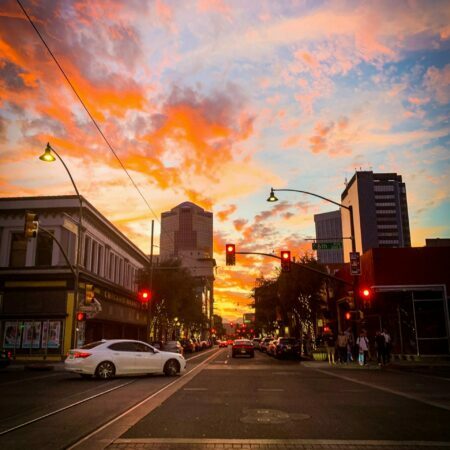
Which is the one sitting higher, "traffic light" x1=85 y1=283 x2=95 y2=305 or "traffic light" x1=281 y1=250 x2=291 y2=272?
"traffic light" x1=281 y1=250 x2=291 y2=272

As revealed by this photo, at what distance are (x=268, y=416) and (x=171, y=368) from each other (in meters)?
10.1

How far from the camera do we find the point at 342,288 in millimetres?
41344

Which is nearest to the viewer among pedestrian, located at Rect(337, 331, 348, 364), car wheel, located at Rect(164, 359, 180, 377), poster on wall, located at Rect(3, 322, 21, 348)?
car wheel, located at Rect(164, 359, 180, 377)

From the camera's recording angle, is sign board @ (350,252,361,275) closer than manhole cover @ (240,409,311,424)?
No

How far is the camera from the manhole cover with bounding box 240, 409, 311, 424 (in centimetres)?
880

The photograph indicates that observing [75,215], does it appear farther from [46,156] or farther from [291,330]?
[291,330]

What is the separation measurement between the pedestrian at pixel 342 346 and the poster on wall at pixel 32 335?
2130 centimetres

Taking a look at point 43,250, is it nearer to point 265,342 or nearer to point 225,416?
point 265,342

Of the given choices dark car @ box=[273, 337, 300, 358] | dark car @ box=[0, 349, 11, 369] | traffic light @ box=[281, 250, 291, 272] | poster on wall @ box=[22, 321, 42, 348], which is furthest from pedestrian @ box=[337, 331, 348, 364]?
poster on wall @ box=[22, 321, 42, 348]

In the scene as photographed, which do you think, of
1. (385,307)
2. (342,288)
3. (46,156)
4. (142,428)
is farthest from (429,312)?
(142,428)

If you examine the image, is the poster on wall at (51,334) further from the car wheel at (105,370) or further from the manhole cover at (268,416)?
the manhole cover at (268,416)

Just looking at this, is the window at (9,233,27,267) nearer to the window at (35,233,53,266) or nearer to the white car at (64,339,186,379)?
the window at (35,233,53,266)

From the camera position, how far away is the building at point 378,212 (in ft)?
610

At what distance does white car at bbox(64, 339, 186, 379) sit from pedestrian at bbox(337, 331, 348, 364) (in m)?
10.9
